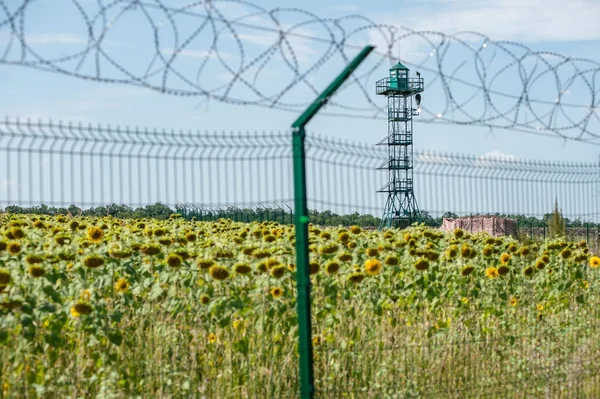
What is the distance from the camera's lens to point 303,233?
16.1ft

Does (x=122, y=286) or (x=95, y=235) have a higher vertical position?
(x=95, y=235)

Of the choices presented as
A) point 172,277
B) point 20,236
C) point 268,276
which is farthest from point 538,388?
point 20,236

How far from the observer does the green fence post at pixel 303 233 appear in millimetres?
4875

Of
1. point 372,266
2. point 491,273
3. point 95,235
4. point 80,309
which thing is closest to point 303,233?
point 80,309

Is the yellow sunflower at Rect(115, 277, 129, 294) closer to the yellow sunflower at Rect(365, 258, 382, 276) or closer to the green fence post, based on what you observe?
the green fence post

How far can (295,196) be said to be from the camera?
16.1ft

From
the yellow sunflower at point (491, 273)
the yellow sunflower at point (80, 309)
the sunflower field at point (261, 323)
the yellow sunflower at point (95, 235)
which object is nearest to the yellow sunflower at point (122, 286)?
the sunflower field at point (261, 323)

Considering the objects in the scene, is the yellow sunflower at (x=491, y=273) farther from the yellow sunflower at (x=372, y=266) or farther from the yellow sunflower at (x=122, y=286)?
the yellow sunflower at (x=122, y=286)

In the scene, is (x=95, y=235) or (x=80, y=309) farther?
(x=95, y=235)

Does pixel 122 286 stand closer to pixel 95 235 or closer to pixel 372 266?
pixel 95 235

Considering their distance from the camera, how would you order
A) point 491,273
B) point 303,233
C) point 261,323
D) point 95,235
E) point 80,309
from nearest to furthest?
point 303,233 → point 80,309 → point 261,323 → point 95,235 → point 491,273

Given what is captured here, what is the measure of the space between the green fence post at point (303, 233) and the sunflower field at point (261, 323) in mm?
851

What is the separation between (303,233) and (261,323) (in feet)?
3.72

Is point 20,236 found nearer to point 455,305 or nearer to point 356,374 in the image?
point 356,374
